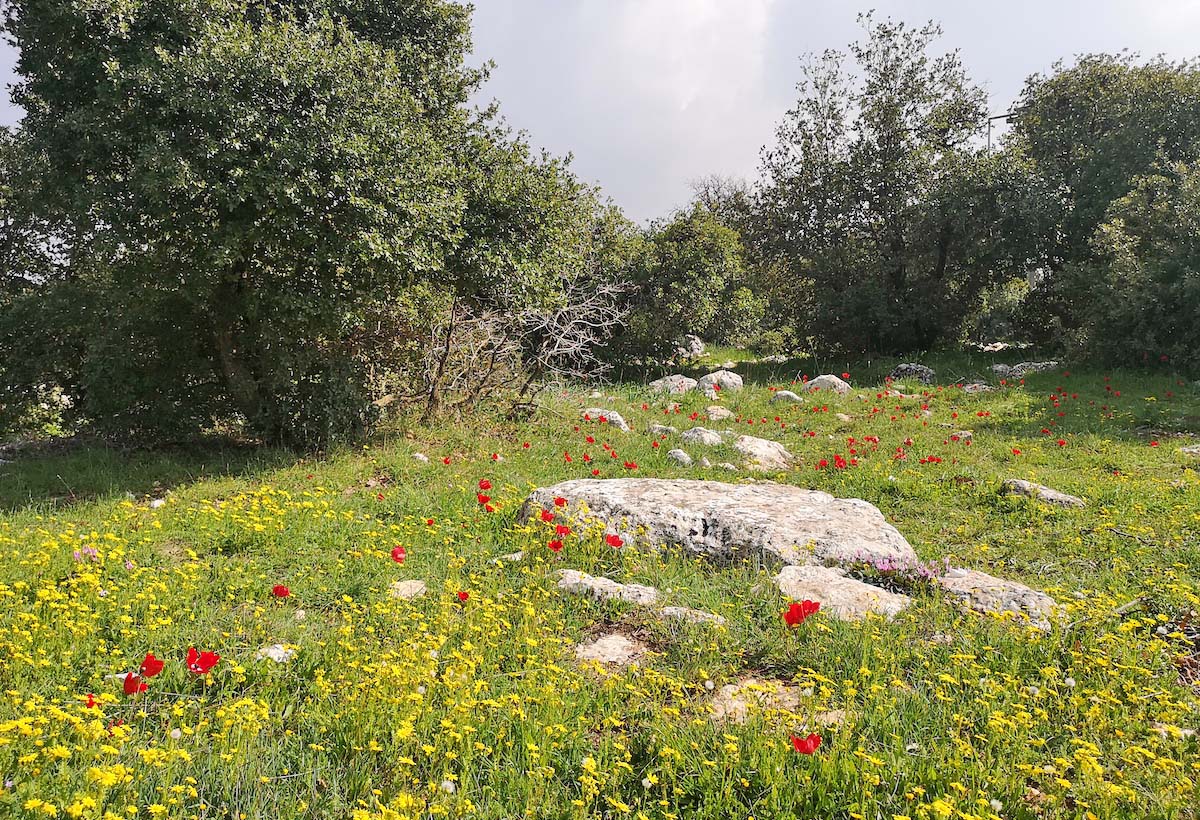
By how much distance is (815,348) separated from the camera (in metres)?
21.6

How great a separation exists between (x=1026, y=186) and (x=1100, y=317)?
16.0ft

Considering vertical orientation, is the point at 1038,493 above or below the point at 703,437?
below

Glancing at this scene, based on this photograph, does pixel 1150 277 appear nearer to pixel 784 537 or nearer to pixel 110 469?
pixel 784 537

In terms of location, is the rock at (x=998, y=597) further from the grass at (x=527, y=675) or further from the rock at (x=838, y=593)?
the rock at (x=838, y=593)

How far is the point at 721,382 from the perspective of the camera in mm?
15977

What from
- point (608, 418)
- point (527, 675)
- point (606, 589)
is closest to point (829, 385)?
point (608, 418)

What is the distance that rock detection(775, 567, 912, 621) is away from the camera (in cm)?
451

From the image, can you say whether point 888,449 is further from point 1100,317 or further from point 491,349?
point 1100,317

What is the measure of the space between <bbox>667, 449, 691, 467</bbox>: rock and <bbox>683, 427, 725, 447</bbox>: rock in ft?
2.24

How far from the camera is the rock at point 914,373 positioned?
1722 centimetres

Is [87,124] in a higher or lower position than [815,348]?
higher

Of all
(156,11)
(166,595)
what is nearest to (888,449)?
(166,595)

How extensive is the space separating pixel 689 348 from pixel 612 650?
55.5 ft

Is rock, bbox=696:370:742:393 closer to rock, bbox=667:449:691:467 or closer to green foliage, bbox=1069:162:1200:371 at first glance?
rock, bbox=667:449:691:467
